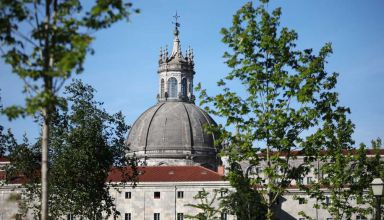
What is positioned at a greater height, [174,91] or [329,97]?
[174,91]

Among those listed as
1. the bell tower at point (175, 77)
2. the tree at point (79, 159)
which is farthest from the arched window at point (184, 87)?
the tree at point (79, 159)

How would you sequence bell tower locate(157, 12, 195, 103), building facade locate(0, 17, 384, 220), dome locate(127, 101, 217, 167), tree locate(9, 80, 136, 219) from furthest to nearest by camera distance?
bell tower locate(157, 12, 195, 103) < dome locate(127, 101, 217, 167) < building facade locate(0, 17, 384, 220) < tree locate(9, 80, 136, 219)

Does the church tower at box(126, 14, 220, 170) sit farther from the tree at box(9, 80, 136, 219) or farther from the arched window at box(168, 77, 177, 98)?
the tree at box(9, 80, 136, 219)

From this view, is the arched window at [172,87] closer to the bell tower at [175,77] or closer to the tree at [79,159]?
the bell tower at [175,77]

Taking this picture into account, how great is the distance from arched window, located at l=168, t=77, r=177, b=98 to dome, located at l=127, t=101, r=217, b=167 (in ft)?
26.4

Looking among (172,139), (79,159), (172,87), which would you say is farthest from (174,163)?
(79,159)

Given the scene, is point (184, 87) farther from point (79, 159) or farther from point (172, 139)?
point (79, 159)

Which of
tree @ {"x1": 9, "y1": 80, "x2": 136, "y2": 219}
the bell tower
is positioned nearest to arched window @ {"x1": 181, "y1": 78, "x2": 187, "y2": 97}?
the bell tower

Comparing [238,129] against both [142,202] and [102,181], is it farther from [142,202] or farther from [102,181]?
[142,202]

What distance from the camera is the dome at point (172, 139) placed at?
122 m

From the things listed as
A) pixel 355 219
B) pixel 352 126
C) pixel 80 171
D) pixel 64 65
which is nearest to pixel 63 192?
pixel 80 171

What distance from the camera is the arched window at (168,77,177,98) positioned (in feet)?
446

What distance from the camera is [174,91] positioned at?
136m

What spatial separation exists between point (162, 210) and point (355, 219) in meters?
26.3
